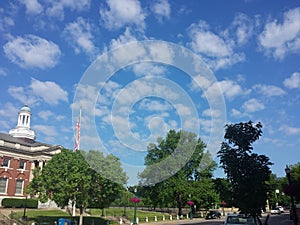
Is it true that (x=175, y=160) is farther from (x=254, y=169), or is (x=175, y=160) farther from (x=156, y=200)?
(x=254, y=169)

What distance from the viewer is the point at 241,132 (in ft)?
45.2

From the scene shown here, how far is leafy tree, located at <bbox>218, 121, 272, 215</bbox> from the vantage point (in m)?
13.0

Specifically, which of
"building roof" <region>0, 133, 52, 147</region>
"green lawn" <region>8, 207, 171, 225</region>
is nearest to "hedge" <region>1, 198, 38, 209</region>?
"green lawn" <region>8, 207, 171, 225</region>

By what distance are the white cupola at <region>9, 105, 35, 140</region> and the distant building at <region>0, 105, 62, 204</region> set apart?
0.86ft

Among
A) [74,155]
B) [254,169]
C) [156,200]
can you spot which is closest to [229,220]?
[254,169]

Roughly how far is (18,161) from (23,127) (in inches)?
439

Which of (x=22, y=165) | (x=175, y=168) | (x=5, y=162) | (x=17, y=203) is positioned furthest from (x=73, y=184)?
(x=22, y=165)

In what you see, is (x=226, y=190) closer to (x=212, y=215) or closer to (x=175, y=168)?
(x=175, y=168)

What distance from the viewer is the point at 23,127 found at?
6334 cm

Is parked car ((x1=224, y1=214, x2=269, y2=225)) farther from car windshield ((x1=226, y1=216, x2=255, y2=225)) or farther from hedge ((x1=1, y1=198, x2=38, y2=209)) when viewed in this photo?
hedge ((x1=1, y1=198, x2=38, y2=209))

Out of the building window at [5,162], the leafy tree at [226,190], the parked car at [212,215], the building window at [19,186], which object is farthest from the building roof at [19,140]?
the leafy tree at [226,190]

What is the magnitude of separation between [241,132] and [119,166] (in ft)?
74.2

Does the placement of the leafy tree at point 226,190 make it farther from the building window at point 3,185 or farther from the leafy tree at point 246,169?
the building window at point 3,185

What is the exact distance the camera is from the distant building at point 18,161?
51.2 m
